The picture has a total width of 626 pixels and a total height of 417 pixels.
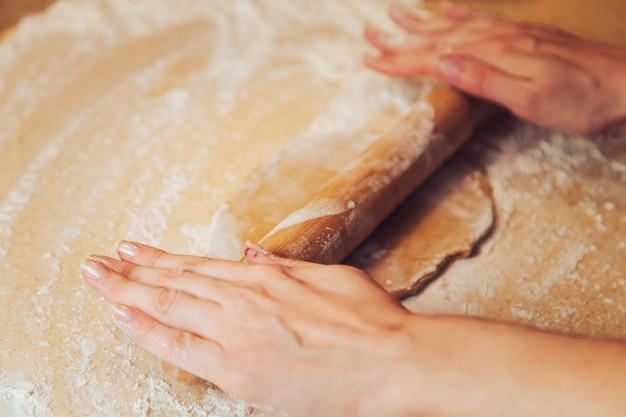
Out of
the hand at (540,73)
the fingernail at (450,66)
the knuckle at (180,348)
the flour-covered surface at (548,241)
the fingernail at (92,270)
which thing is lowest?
the flour-covered surface at (548,241)

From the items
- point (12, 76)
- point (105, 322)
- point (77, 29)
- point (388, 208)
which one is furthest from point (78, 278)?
point (77, 29)

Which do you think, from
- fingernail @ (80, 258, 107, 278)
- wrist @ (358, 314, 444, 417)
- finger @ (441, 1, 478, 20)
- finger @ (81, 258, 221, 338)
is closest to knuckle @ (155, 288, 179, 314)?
finger @ (81, 258, 221, 338)

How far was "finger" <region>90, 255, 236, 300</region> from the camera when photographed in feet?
3.60

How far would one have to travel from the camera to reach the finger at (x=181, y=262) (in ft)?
3.70

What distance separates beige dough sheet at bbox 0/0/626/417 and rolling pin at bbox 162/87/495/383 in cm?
9

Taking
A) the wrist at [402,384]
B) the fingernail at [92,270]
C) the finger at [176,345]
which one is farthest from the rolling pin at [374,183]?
the wrist at [402,384]

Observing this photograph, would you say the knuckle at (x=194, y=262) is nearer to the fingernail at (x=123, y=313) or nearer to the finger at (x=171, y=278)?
the finger at (x=171, y=278)

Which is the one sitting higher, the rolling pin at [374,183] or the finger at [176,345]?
the finger at [176,345]

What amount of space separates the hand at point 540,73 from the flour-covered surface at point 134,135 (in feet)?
0.84

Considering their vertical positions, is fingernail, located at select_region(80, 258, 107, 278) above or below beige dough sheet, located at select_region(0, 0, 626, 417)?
above

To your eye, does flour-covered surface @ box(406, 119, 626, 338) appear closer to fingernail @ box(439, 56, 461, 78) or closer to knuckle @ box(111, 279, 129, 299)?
fingernail @ box(439, 56, 461, 78)

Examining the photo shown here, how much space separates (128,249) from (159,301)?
169 mm

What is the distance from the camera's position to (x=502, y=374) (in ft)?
3.01

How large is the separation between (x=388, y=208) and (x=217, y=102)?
0.70m
